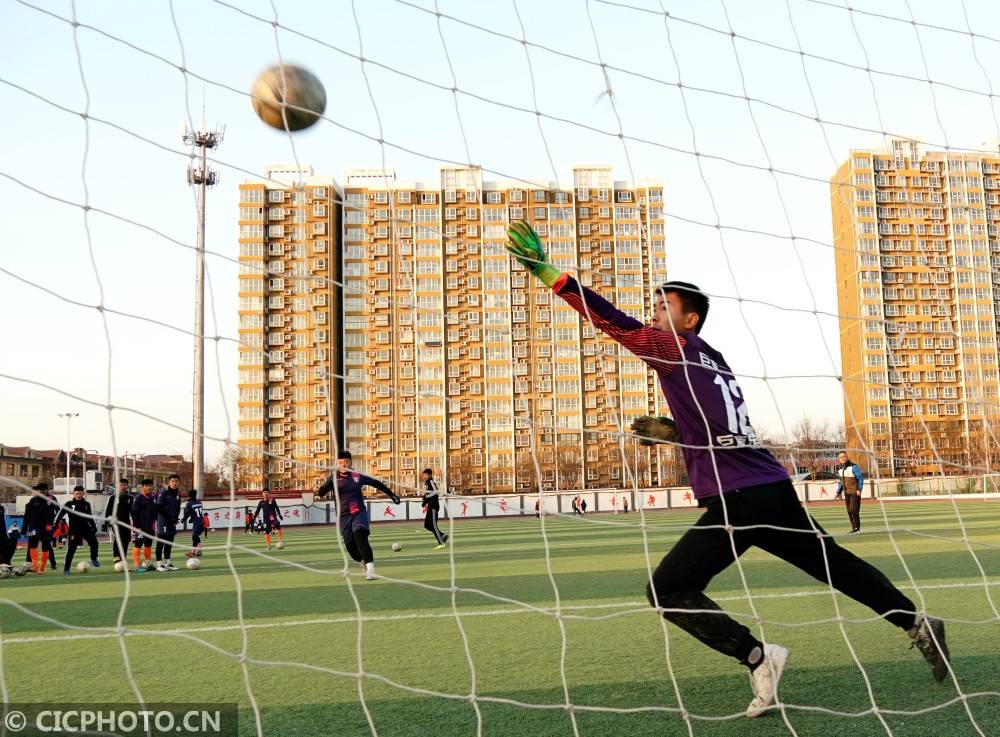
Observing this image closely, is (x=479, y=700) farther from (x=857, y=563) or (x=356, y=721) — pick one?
(x=857, y=563)

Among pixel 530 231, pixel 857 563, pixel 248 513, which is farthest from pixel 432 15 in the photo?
pixel 248 513

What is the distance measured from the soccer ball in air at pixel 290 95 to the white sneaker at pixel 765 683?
12.4ft

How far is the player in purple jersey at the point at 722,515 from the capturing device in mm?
3865

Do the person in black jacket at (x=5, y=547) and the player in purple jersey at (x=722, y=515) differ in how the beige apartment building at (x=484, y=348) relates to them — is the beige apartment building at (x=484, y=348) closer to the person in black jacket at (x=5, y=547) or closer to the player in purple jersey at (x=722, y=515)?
the person in black jacket at (x=5, y=547)

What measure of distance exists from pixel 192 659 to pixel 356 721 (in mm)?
1910

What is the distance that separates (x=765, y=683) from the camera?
3.79 meters

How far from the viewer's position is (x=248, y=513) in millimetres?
34469

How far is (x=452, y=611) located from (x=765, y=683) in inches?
138

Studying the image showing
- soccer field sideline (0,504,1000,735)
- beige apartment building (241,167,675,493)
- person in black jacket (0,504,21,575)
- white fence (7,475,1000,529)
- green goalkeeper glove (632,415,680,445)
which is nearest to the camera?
green goalkeeper glove (632,415,680,445)

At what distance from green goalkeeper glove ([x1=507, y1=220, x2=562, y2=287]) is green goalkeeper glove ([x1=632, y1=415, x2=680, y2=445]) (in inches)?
34.7

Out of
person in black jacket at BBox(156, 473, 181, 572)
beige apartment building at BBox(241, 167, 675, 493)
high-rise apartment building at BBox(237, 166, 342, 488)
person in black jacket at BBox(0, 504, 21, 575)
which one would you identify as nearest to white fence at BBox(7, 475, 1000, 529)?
person in black jacket at BBox(0, 504, 21, 575)

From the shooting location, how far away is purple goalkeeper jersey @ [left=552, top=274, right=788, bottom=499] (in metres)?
3.92

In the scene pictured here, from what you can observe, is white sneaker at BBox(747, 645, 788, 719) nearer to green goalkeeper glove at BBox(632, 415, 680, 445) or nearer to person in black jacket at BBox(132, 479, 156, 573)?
green goalkeeper glove at BBox(632, 415, 680, 445)

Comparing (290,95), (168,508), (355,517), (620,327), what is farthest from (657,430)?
(168,508)
